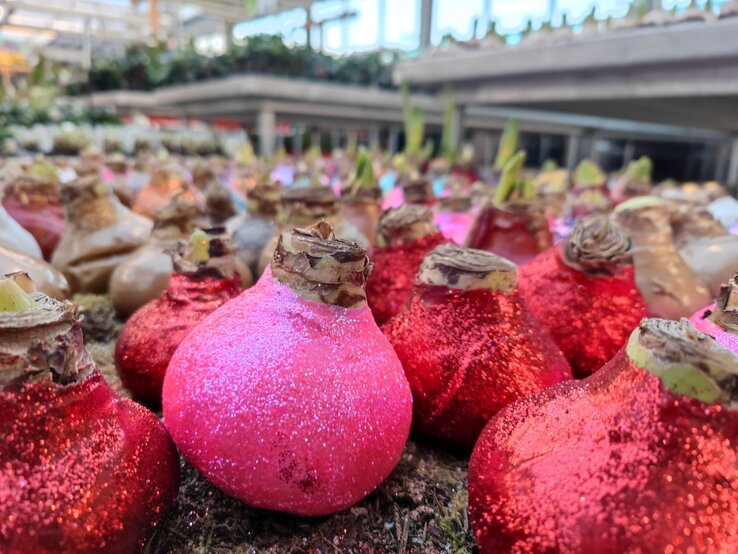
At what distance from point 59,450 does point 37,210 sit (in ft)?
2.36

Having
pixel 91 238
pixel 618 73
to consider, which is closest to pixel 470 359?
pixel 91 238

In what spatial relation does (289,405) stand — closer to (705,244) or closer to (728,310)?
(728,310)

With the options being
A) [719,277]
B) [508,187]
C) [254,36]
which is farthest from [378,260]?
[254,36]

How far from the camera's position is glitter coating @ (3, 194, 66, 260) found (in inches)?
36.1

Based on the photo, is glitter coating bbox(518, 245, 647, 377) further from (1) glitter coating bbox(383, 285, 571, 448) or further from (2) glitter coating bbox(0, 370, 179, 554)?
(2) glitter coating bbox(0, 370, 179, 554)

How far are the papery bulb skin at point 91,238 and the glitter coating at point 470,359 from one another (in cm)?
57

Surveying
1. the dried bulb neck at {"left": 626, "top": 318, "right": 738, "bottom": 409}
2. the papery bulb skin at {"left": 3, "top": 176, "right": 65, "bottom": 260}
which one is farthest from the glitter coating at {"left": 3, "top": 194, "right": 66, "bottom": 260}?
the dried bulb neck at {"left": 626, "top": 318, "right": 738, "bottom": 409}

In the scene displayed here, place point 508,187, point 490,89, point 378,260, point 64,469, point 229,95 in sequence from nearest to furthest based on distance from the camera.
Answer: point 64,469 → point 378,260 → point 508,187 → point 490,89 → point 229,95

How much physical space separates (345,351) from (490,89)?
5.74 feet

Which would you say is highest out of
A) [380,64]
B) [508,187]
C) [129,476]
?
[380,64]

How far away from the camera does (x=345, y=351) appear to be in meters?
→ 0.41

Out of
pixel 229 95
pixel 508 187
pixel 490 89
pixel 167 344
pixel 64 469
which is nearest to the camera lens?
pixel 64 469

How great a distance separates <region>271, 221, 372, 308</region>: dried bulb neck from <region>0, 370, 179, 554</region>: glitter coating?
15cm

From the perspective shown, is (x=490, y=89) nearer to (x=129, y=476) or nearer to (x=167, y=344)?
(x=167, y=344)
